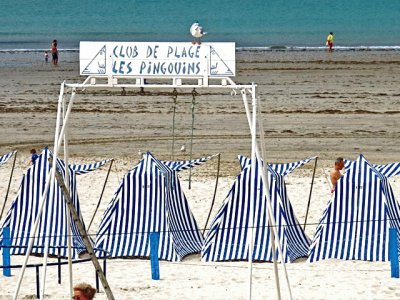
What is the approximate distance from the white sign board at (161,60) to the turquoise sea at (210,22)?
133 feet

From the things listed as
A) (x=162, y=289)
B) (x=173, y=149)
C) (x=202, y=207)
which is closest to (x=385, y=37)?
(x=173, y=149)

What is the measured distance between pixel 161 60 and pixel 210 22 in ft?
224

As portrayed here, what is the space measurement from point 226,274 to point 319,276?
121 centimetres

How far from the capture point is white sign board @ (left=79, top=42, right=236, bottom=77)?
36.4 feet

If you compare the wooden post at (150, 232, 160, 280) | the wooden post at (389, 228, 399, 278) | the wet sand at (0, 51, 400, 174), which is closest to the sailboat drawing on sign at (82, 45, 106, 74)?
the wooden post at (150, 232, 160, 280)

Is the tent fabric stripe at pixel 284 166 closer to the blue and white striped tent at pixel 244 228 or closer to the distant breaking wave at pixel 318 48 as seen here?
the blue and white striped tent at pixel 244 228

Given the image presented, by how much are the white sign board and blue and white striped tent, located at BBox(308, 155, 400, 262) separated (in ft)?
13.1

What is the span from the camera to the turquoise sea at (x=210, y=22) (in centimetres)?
6066

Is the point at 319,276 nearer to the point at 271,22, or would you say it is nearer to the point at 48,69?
the point at 48,69

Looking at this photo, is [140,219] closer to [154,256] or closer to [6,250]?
[154,256]

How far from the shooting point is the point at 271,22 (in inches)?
3095

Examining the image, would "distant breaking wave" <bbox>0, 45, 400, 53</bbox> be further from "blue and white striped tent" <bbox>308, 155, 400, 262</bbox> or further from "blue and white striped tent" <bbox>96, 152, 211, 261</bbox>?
"blue and white striped tent" <bbox>308, 155, 400, 262</bbox>

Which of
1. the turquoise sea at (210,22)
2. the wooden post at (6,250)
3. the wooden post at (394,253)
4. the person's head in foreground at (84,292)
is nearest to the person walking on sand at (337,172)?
the wooden post at (394,253)

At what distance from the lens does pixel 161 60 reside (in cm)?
1116
